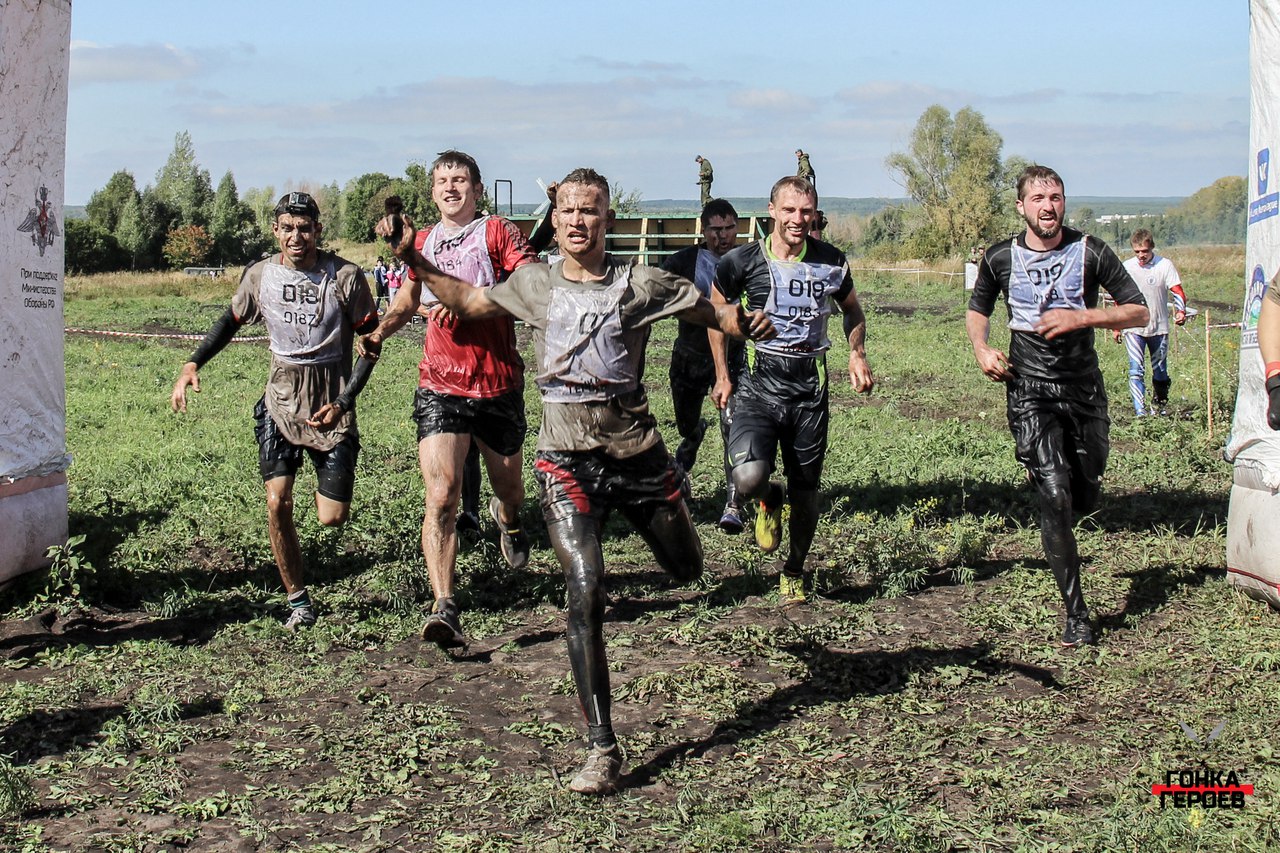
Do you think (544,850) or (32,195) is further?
(32,195)

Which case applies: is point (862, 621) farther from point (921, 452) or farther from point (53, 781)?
point (921, 452)

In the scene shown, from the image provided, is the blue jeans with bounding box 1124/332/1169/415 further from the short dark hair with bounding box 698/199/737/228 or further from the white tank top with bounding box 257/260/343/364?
the white tank top with bounding box 257/260/343/364

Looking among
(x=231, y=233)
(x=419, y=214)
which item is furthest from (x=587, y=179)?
(x=231, y=233)

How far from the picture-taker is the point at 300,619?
694 centimetres

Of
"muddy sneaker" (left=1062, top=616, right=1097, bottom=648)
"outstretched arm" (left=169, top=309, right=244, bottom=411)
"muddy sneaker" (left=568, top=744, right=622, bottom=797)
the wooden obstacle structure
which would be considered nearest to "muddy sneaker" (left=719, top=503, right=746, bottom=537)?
"muddy sneaker" (left=1062, top=616, right=1097, bottom=648)

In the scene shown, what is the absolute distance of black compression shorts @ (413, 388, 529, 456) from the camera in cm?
694

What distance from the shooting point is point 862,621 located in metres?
6.88

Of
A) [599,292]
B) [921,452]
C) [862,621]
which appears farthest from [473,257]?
[921,452]

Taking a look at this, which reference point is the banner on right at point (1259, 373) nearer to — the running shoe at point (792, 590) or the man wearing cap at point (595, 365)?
the running shoe at point (792, 590)

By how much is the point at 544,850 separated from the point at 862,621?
9.95ft

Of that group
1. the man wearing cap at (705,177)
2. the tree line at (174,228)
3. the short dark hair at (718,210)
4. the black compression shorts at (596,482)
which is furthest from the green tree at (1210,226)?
the black compression shorts at (596,482)

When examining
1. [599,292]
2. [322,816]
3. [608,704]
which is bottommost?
[322,816]

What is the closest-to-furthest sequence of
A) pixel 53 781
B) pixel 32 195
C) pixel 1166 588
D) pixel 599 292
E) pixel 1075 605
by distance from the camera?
pixel 53 781 < pixel 599 292 < pixel 1075 605 < pixel 32 195 < pixel 1166 588

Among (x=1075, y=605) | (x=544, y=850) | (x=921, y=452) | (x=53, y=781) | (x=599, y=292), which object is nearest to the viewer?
(x=544, y=850)
